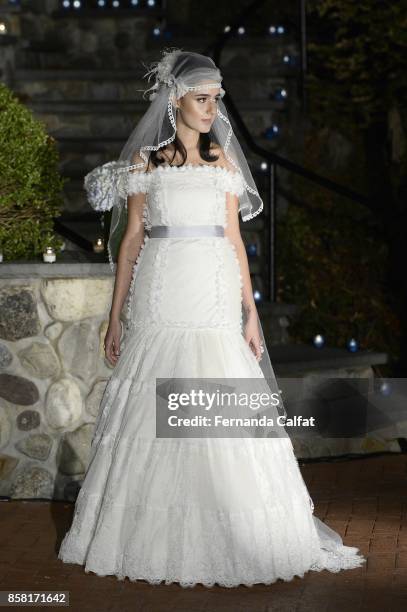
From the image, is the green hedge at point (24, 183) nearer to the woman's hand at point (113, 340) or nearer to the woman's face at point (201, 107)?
the woman's hand at point (113, 340)

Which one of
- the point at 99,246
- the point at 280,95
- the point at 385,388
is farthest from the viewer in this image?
the point at 280,95

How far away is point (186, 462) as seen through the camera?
17.3 ft

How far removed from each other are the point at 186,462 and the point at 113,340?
2.37 feet

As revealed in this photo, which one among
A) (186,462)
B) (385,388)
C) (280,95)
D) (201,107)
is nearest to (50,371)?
(186,462)

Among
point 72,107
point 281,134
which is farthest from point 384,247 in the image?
point 72,107

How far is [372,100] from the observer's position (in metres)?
11.7

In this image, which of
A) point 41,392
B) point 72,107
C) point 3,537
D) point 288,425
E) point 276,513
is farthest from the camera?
point 72,107

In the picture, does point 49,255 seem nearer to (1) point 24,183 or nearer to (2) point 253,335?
(1) point 24,183

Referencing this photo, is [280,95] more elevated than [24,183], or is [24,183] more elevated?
[280,95]

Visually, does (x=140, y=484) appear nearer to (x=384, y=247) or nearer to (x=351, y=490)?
(x=351, y=490)

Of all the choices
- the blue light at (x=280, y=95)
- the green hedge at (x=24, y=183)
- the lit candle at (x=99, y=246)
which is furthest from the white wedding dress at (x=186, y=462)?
the blue light at (x=280, y=95)

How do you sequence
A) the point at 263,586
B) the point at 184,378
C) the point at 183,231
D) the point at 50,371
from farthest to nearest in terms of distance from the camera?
the point at 50,371 → the point at 183,231 → the point at 184,378 → the point at 263,586

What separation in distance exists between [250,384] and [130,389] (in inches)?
20.6

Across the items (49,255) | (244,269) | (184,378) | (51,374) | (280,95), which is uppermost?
(280,95)
